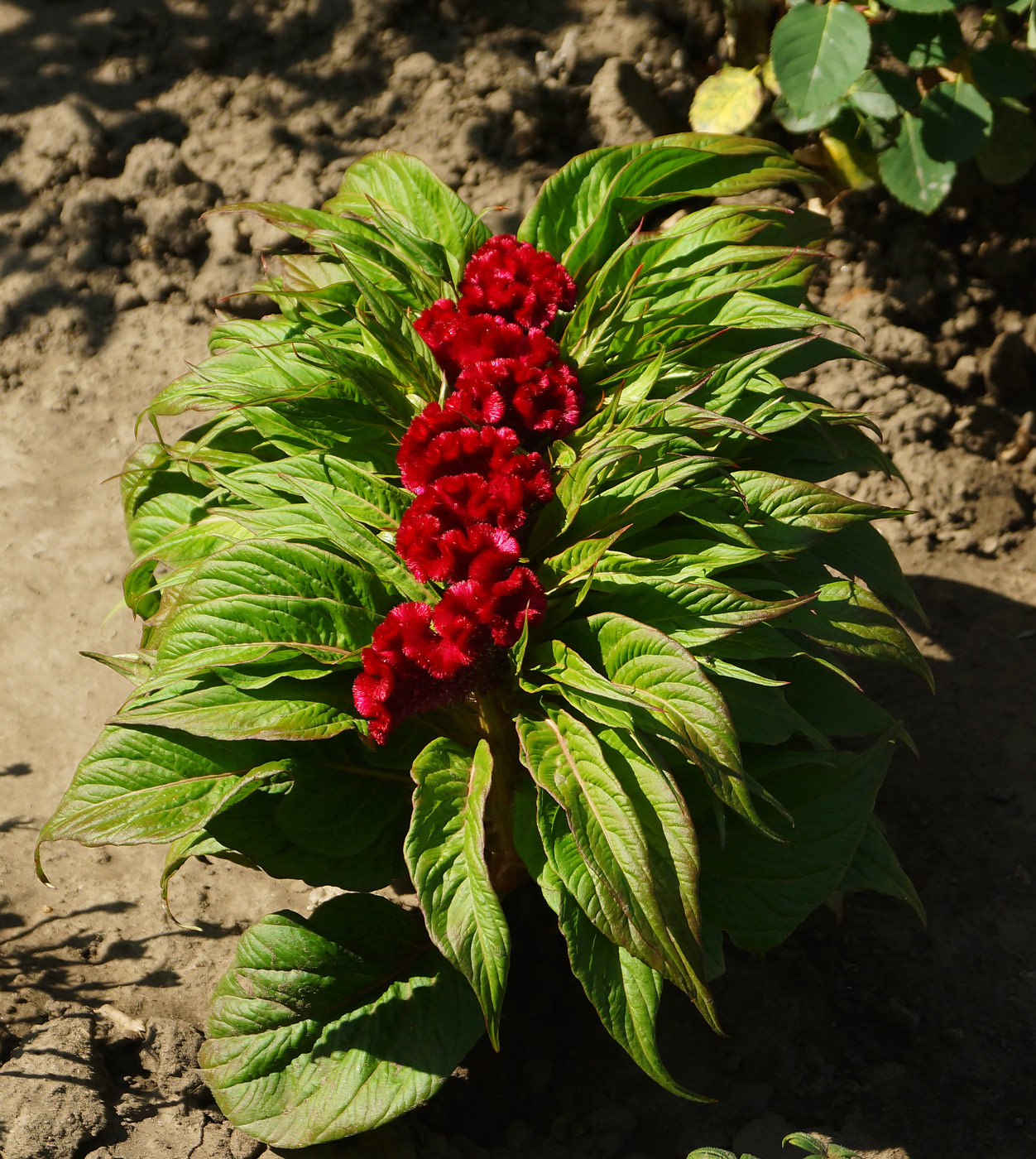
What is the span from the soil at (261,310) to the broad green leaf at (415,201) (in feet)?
4.30

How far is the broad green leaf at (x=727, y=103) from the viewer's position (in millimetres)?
4051

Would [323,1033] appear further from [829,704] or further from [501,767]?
[829,704]

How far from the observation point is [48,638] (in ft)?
10.8

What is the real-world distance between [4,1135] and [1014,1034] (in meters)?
1.99

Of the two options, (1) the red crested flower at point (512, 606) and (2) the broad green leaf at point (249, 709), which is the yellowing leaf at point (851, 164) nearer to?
(1) the red crested flower at point (512, 606)

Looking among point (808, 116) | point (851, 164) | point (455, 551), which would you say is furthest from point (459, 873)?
point (851, 164)

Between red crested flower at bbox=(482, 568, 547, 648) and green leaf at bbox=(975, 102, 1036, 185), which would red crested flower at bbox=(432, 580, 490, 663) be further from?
green leaf at bbox=(975, 102, 1036, 185)

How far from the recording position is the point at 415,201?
9.14 feet

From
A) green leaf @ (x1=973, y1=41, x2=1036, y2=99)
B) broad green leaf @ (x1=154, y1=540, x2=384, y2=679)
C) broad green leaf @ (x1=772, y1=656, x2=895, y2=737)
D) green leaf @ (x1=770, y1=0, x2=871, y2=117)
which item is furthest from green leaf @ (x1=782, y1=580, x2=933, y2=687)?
green leaf @ (x1=973, y1=41, x2=1036, y2=99)

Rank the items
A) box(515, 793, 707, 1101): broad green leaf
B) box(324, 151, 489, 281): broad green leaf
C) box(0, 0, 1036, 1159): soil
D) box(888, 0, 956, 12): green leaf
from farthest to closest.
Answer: box(888, 0, 956, 12): green leaf → box(324, 151, 489, 281): broad green leaf → box(0, 0, 1036, 1159): soil → box(515, 793, 707, 1101): broad green leaf

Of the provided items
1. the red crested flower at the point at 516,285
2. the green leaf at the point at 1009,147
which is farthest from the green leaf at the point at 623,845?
the green leaf at the point at 1009,147

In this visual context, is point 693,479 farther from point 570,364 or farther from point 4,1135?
point 4,1135

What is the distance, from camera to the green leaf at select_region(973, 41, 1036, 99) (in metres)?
3.60

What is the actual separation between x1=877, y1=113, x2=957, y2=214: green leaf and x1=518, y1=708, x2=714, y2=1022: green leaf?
2521 mm
